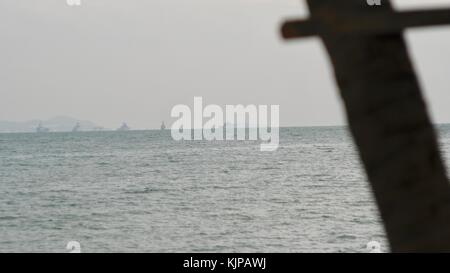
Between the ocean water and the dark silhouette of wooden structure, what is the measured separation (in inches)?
1192

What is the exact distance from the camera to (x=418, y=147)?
6.46 ft

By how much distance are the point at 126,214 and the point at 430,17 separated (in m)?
47.2

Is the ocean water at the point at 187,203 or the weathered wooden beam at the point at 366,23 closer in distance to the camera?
the weathered wooden beam at the point at 366,23

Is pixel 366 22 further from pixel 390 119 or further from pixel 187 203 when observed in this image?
pixel 187 203

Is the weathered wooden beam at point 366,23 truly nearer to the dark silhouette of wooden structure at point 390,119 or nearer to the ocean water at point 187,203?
the dark silhouette of wooden structure at point 390,119

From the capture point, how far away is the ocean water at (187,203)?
39.8 meters

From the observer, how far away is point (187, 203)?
5275cm

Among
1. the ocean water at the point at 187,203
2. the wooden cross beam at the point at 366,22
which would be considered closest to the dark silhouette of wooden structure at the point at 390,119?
the wooden cross beam at the point at 366,22

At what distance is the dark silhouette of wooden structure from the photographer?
196cm

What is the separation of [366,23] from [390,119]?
0.24 metres

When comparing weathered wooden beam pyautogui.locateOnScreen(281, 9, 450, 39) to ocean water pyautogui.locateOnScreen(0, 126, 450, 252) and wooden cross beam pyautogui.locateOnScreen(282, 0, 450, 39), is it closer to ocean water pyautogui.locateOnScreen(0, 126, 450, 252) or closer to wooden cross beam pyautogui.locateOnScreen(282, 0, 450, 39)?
wooden cross beam pyautogui.locateOnScreen(282, 0, 450, 39)

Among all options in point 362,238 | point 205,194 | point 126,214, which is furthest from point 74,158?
point 362,238

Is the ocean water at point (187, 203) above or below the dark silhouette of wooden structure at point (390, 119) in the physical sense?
above
